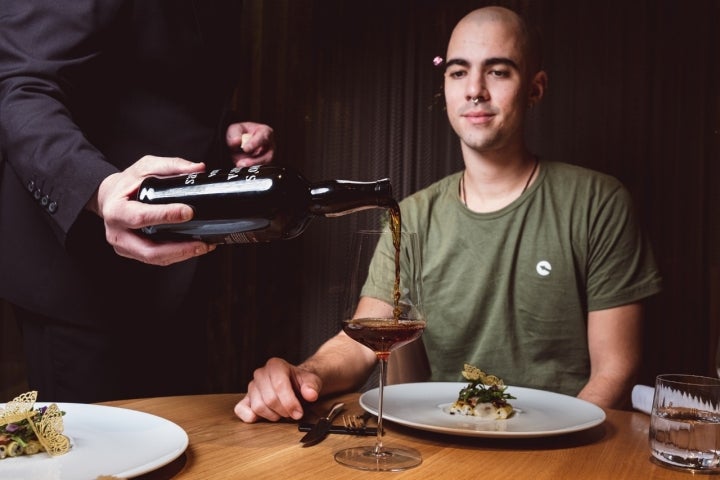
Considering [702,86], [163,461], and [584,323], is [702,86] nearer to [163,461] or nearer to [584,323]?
[584,323]

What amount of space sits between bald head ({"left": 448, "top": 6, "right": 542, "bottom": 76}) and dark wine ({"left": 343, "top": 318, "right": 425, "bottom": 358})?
4.63 ft

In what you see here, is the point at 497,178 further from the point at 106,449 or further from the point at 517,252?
the point at 106,449

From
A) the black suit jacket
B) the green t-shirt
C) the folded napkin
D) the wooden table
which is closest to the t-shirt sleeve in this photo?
the green t-shirt

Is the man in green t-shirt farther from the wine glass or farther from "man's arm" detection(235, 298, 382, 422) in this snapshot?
the wine glass

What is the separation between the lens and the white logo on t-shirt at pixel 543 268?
6.23ft

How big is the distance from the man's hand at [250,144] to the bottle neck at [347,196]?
0.51m

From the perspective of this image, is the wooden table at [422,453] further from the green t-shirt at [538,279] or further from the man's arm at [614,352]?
the green t-shirt at [538,279]

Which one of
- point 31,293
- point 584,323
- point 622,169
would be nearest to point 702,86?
point 622,169

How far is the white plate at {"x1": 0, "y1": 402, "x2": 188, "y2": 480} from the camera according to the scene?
0.71m

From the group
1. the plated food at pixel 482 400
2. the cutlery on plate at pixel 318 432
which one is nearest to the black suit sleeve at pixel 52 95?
the cutlery on plate at pixel 318 432

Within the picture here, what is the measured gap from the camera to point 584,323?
191 cm

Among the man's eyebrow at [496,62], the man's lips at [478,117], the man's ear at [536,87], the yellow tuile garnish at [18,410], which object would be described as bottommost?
the yellow tuile garnish at [18,410]

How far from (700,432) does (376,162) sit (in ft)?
7.87

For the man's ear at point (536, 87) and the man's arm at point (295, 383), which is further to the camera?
the man's ear at point (536, 87)
